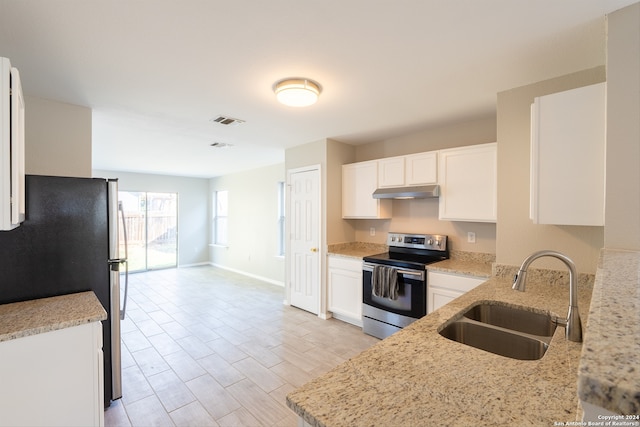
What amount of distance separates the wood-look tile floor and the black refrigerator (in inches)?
14.9

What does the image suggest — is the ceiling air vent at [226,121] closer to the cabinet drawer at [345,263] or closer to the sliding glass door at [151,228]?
the cabinet drawer at [345,263]

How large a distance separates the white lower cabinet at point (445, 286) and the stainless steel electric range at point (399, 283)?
57 mm

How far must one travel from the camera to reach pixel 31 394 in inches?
58.5

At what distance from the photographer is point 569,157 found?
172 centimetres

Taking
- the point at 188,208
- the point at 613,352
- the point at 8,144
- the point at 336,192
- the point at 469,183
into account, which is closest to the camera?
the point at 613,352

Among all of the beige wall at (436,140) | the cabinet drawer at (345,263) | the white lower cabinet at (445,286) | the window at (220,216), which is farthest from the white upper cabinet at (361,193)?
the window at (220,216)

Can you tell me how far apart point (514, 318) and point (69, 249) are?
2934mm

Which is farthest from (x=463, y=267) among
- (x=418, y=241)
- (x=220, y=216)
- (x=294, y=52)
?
(x=220, y=216)

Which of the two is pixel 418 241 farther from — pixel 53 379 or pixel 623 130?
pixel 53 379

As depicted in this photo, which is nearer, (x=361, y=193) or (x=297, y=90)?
(x=297, y=90)

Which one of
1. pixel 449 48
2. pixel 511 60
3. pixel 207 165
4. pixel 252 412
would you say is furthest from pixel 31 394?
pixel 207 165

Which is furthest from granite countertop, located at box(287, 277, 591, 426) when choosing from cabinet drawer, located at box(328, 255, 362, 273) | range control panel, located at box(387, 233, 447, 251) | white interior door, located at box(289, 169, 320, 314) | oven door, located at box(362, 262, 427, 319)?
white interior door, located at box(289, 169, 320, 314)

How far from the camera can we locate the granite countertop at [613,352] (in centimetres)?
33

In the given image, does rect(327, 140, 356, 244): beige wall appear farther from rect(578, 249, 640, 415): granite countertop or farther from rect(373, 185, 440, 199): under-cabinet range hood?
rect(578, 249, 640, 415): granite countertop
